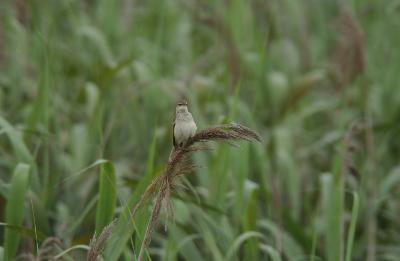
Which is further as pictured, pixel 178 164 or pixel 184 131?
pixel 184 131

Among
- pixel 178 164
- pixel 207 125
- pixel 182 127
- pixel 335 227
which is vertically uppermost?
pixel 207 125

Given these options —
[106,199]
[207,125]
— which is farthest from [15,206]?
[207,125]

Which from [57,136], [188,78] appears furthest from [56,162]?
[188,78]

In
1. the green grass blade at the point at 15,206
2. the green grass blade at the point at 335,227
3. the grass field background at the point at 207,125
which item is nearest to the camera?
the green grass blade at the point at 15,206

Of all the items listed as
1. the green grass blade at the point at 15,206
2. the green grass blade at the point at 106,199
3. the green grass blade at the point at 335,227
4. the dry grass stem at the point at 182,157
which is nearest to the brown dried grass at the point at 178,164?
the dry grass stem at the point at 182,157

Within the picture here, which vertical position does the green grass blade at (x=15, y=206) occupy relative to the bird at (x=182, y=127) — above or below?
below

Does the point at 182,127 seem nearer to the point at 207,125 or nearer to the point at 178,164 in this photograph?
the point at 178,164

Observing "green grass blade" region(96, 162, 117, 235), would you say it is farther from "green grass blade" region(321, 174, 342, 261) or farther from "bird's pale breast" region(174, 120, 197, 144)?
"green grass blade" region(321, 174, 342, 261)

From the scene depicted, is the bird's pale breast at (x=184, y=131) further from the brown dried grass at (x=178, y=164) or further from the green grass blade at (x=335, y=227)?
the green grass blade at (x=335, y=227)

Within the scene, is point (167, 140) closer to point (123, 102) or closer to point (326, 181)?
point (123, 102)
